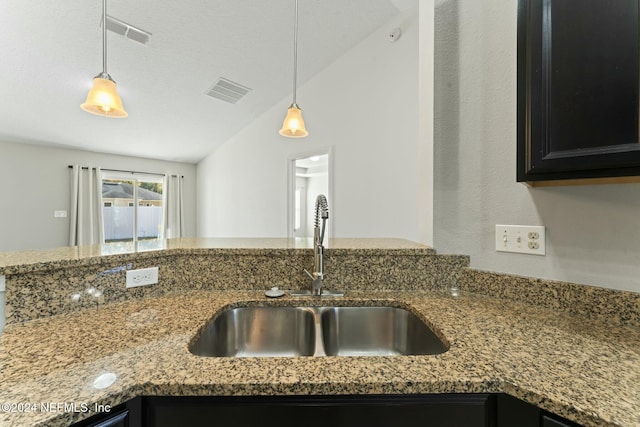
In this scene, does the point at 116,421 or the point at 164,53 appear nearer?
the point at 116,421

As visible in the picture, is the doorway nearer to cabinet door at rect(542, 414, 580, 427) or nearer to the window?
the window

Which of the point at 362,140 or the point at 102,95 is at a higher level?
the point at 362,140

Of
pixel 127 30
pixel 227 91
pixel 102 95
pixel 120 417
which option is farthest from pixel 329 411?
pixel 227 91

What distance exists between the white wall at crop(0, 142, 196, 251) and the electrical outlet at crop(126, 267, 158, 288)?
585 centimetres

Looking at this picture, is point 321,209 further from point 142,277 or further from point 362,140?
point 362,140

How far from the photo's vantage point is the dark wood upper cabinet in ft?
2.19

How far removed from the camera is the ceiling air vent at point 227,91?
11.2 feet

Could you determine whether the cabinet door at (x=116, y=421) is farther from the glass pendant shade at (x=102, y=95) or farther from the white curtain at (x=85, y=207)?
the white curtain at (x=85, y=207)

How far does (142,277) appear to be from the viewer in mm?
1033

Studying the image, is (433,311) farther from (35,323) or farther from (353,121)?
(353,121)

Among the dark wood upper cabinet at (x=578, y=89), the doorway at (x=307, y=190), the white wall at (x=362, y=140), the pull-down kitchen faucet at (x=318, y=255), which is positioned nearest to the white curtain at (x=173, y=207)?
the doorway at (x=307, y=190)

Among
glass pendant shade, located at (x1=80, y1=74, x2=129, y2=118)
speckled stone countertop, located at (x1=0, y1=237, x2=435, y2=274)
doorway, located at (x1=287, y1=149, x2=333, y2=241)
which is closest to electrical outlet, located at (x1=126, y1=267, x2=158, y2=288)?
speckled stone countertop, located at (x1=0, y1=237, x2=435, y2=274)

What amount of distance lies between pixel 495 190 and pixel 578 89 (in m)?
0.45

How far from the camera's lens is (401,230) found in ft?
8.60
